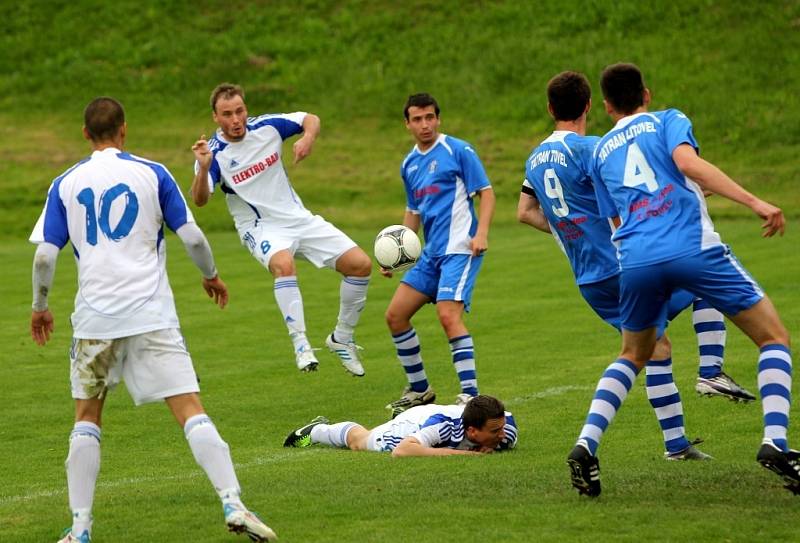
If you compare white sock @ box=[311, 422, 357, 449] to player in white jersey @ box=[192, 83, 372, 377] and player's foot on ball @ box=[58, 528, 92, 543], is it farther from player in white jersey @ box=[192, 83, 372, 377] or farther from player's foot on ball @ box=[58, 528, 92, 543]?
player's foot on ball @ box=[58, 528, 92, 543]

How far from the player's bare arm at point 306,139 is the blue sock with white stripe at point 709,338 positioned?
11.5 ft

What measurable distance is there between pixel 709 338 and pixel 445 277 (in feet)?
7.74

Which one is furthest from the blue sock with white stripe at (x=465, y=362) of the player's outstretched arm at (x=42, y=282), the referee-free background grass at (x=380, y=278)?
the player's outstretched arm at (x=42, y=282)

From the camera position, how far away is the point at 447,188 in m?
11.9

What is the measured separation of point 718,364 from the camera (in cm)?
1030

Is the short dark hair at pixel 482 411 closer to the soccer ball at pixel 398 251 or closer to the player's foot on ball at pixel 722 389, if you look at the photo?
the player's foot on ball at pixel 722 389

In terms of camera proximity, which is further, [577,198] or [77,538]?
[577,198]

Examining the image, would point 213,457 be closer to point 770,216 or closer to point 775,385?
point 775,385

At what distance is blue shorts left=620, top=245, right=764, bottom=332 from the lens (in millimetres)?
7434

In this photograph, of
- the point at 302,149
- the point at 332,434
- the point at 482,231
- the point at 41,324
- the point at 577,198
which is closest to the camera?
the point at 41,324

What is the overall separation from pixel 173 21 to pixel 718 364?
39242 millimetres

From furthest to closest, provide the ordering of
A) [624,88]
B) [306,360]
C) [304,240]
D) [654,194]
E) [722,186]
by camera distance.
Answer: [304,240] < [306,360] < [624,88] < [654,194] < [722,186]

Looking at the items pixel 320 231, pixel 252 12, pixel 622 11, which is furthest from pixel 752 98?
pixel 320 231

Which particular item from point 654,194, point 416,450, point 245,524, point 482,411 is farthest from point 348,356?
point 245,524
